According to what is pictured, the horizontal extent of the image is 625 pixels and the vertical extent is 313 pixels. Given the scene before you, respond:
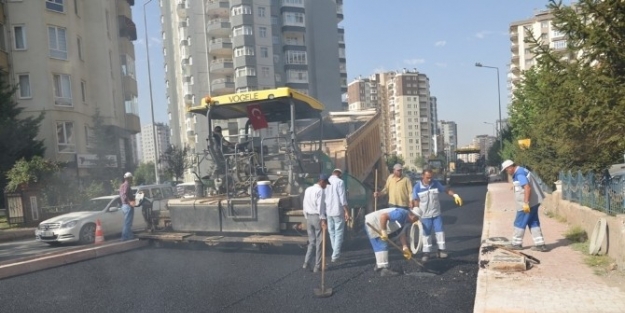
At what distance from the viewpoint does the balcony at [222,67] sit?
165ft

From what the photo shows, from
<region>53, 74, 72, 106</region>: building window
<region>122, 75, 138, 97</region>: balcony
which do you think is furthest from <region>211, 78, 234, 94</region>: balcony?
<region>53, 74, 72, 106</region>: building window

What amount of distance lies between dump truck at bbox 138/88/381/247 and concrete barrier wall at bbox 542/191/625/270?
3683mm

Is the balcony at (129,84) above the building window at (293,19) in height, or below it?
below

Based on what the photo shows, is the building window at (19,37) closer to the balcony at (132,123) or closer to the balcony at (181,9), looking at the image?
the balcony at (132,123)

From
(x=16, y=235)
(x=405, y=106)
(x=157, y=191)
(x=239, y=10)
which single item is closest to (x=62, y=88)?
(x=16, y=235)

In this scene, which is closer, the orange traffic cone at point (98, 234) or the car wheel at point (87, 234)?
the orange traffic cone at point (98, 234)

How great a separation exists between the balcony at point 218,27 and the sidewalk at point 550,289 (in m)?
47.0

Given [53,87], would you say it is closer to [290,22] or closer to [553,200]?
[553,200]

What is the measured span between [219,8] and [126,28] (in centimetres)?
2397

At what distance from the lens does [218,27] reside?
49.9 m

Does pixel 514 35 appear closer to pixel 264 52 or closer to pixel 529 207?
pixel 264 52

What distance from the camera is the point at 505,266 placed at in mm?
5840

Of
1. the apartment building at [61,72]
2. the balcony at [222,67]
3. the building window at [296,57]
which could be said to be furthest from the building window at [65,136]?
the building window at [296,57]

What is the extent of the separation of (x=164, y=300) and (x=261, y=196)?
2479 millimetres
